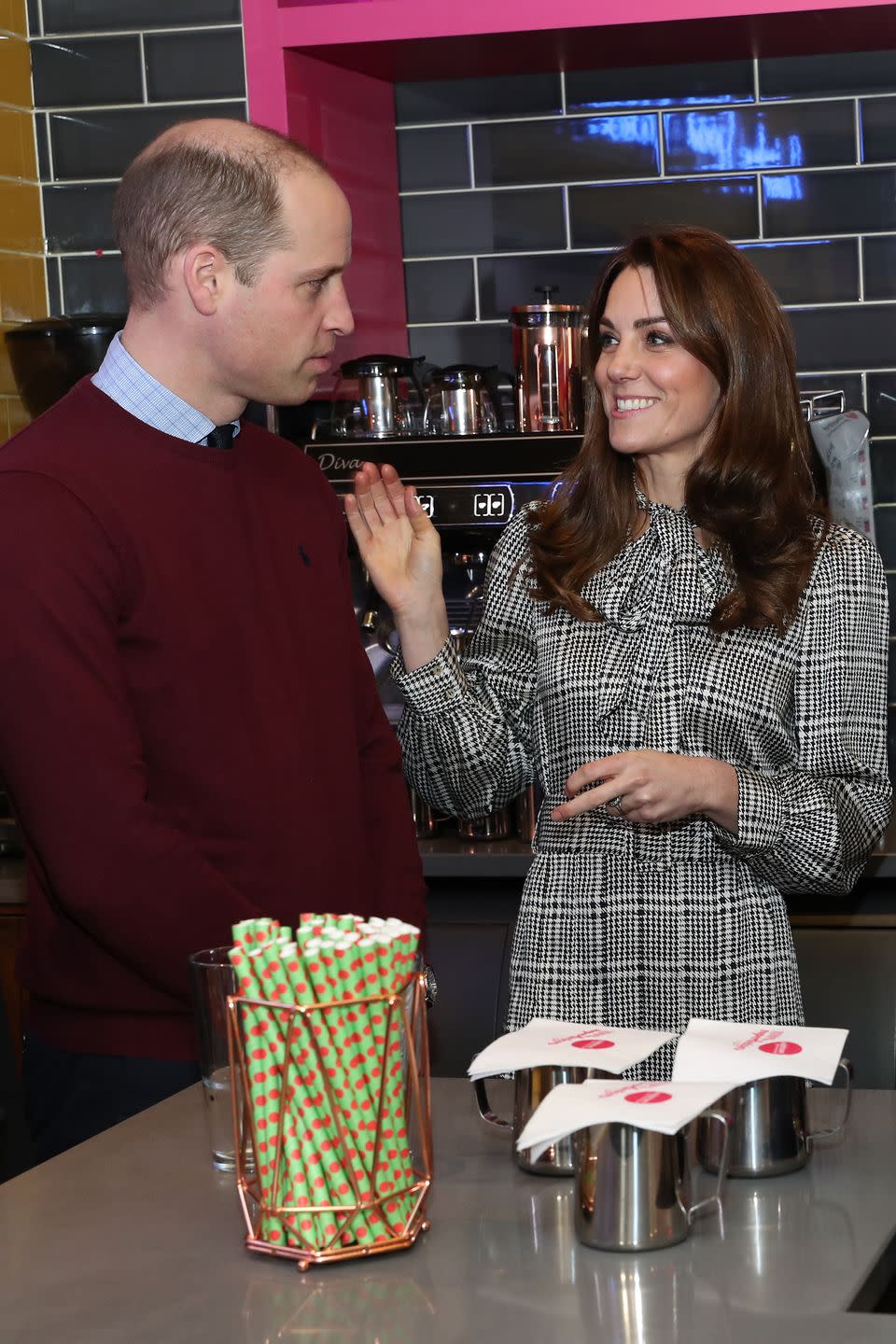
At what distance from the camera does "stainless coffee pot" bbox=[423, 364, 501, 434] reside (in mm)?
2688

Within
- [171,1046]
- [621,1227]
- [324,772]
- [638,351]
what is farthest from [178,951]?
[638,351]

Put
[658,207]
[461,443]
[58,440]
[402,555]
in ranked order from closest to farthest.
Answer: [58,440], [402,555], [461,443], [658,207]

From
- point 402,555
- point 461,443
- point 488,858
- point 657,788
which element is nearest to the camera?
point 657,788

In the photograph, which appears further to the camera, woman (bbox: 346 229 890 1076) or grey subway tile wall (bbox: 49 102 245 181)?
grey subway tile wall (bbox: 49 102 245 181)

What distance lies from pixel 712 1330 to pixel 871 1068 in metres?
1.52

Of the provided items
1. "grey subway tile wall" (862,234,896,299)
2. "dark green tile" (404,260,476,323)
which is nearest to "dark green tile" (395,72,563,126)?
"dark green tile" (404,260,476,323)

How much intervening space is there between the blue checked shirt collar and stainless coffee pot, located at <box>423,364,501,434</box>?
1035 mm

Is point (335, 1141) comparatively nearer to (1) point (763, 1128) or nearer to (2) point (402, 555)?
(1) point (763, 1128)

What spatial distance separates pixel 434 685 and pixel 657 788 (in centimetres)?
43

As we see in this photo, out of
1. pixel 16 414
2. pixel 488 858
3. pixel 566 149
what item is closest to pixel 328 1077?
pixel 488 858

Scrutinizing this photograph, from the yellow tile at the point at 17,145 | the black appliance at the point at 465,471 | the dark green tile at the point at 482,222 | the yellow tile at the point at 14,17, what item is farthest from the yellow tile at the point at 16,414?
the dark green tile at the point at 482,222

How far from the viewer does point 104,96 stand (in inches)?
112

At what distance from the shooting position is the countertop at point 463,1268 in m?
0.94

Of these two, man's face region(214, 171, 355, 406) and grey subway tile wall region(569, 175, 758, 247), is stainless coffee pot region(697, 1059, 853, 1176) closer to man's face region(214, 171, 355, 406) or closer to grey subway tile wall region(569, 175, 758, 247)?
man's face region(214, 171, 355, 406)
